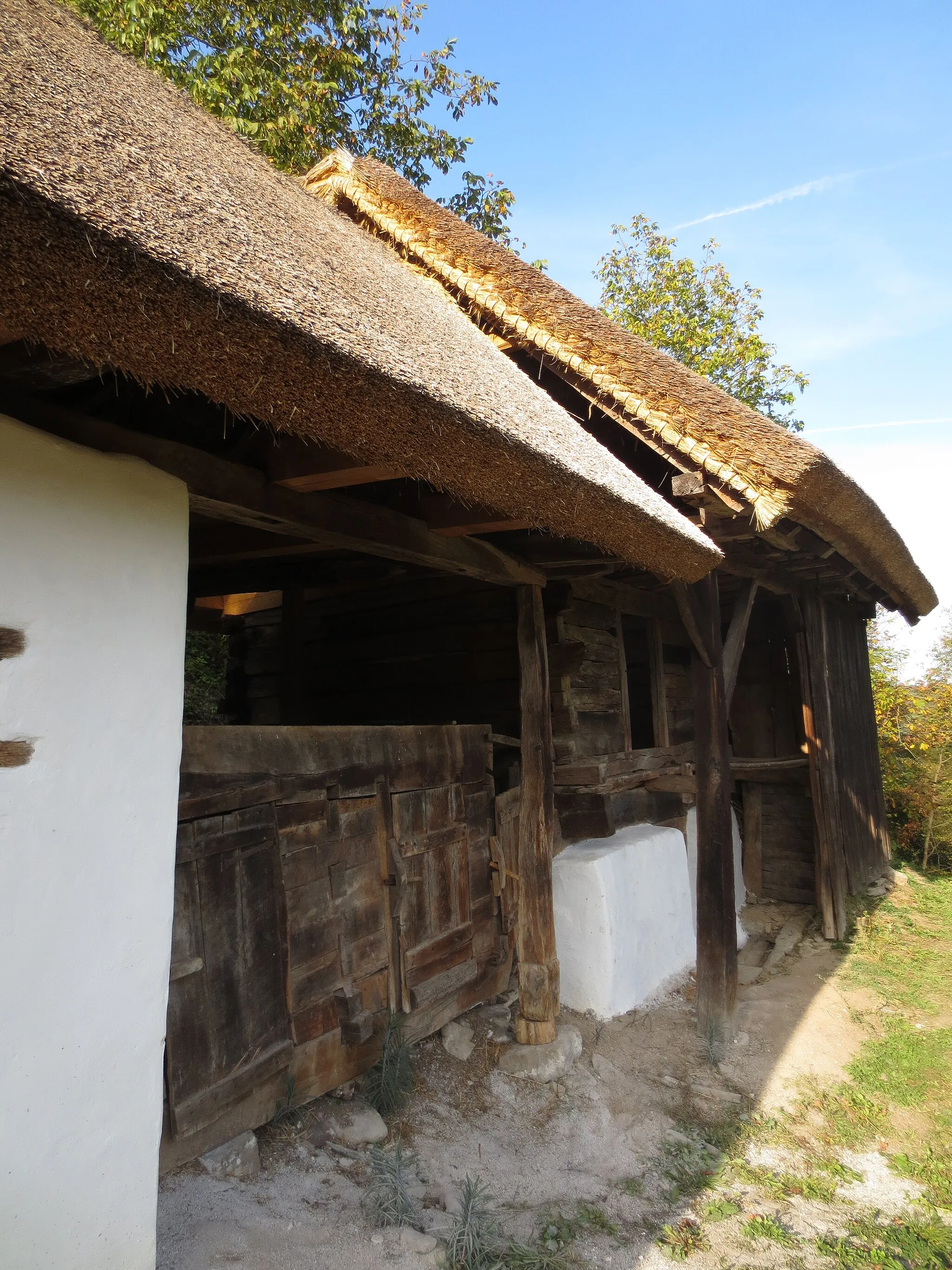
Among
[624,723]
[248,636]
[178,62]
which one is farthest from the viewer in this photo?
[178,62]

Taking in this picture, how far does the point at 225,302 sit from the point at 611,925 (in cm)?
370

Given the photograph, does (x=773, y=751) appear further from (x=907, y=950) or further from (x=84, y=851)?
(x=84, y=851)

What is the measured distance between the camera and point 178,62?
25.0 ft

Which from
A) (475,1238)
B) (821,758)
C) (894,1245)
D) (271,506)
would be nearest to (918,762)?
(821,758)

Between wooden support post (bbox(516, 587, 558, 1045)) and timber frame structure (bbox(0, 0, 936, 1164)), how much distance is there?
0.01 metres

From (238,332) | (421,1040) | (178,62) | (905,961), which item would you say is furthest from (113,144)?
(178,62)

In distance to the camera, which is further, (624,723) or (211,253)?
(624,723)

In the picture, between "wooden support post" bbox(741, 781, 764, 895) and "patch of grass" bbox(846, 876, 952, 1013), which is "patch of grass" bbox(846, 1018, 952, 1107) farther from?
"wooden support post" bbox(741, 781, 764, 895)

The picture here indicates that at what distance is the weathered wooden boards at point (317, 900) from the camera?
246 centimetres

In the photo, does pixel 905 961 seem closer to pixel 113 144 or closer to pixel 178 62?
pixel 113 144

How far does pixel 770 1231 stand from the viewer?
2.81 metres

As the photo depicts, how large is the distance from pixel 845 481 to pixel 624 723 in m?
1.87

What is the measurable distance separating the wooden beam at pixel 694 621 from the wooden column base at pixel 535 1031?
1952 millimetres

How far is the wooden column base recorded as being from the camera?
3.82m
